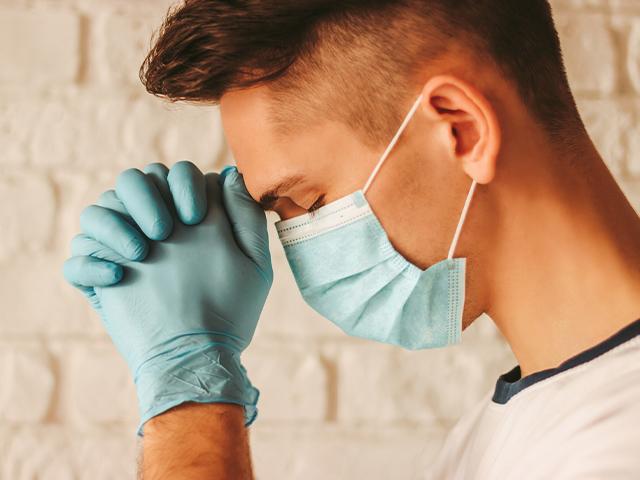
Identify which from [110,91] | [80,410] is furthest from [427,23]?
[80,410]

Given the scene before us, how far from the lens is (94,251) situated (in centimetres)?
100

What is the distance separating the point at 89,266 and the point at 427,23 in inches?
19.7

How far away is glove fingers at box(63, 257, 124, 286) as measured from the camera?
98 cm

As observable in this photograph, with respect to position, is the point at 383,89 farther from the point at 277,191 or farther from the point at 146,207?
the point at 146,207

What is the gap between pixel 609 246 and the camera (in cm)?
90

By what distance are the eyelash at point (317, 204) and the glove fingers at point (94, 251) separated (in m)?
0.24

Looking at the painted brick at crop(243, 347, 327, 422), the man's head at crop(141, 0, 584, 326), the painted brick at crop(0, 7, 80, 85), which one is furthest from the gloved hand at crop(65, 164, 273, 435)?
the painted brick at crop(0, 7, 80, 85)

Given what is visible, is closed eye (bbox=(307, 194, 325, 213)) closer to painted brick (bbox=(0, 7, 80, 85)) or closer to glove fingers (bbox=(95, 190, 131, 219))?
glove fingers (bbox=(95, 190, 131, 219))

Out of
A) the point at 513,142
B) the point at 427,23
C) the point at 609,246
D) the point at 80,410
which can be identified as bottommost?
the point at 80,410

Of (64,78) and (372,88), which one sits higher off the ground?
(64,78)

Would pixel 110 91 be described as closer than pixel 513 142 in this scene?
No

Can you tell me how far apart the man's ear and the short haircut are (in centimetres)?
3

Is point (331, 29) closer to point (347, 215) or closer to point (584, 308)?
point (347, 215)

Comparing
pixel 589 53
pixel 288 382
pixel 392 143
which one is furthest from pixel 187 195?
pixel 589 53
